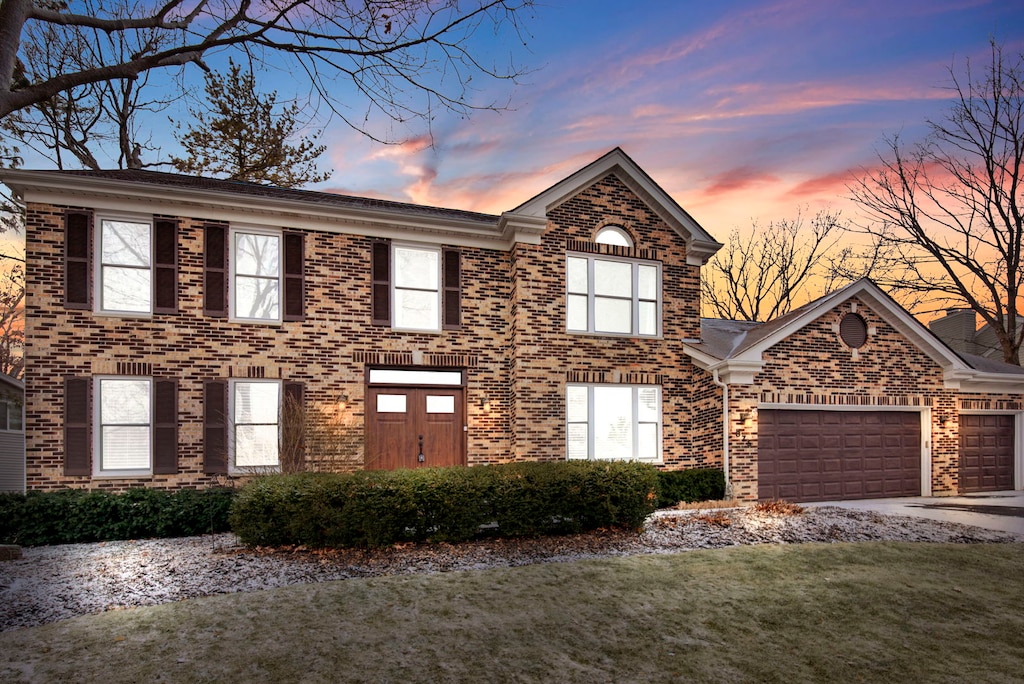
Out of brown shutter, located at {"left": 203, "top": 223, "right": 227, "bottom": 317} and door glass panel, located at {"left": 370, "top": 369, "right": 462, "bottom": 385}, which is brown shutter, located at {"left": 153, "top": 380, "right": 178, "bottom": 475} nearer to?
brown shutter, located at {"left": 203, "top": 223, "right": 227, "bottom": 317}

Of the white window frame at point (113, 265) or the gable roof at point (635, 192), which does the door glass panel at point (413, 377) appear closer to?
the gable roof at point (635, 192)

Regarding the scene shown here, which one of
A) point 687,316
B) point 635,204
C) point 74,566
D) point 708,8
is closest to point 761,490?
point 687,316

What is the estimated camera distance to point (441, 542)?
8898 mm

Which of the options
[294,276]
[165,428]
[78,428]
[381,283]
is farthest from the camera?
[381,283]

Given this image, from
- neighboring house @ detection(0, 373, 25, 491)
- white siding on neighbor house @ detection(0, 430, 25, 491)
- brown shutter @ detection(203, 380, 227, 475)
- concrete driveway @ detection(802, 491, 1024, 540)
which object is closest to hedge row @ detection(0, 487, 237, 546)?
brown shutter @ detection(203, 380, 227, 475)

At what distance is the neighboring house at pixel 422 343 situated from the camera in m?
12.1

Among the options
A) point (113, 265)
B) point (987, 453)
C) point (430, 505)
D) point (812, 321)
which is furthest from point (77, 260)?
point (987, 453)

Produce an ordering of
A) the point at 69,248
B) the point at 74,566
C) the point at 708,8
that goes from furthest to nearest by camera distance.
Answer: the point at 69,248
the point at 708,8
the point at 74,566

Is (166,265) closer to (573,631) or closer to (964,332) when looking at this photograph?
(573,631)

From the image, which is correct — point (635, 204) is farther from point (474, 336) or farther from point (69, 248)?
point (69, 248)

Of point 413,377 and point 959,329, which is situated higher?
point 959,329

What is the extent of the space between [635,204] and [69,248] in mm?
12304

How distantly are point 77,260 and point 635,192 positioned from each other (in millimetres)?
12239

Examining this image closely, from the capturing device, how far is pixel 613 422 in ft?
50.6
